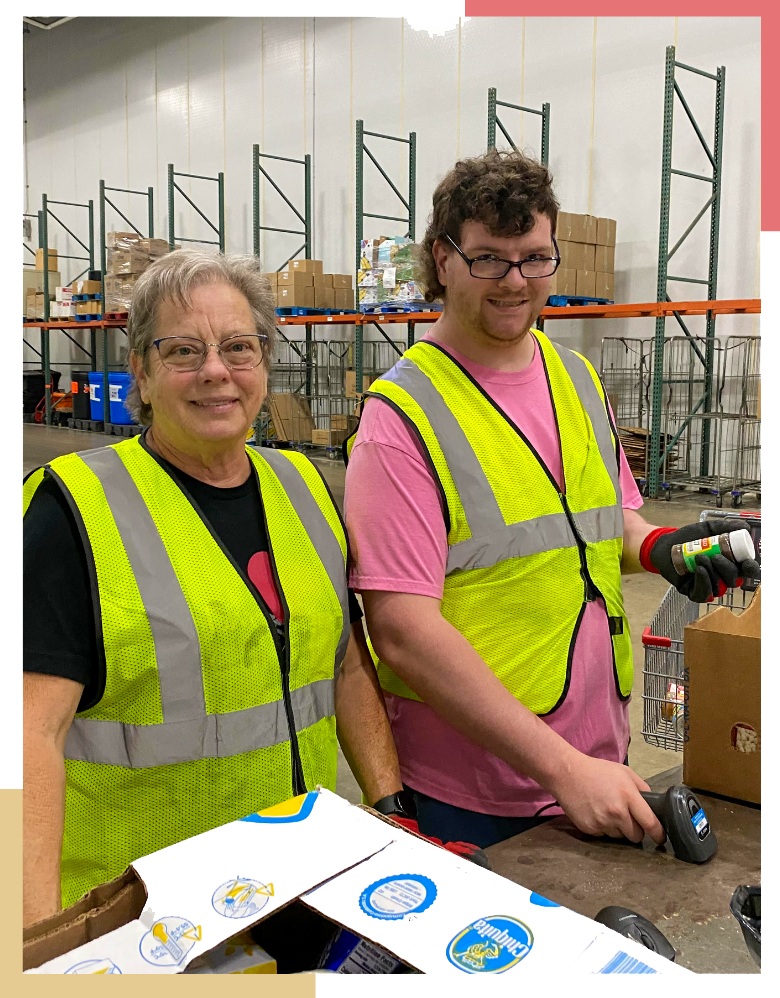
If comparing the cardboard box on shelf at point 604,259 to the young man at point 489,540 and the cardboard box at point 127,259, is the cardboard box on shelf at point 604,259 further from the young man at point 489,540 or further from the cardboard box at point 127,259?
the young man at point 489,540

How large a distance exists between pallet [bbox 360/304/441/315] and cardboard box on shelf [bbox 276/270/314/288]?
1118 millimetres

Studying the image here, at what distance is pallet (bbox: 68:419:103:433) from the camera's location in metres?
14.8

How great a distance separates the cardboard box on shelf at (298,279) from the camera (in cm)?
1081

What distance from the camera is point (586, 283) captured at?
27.8 feet

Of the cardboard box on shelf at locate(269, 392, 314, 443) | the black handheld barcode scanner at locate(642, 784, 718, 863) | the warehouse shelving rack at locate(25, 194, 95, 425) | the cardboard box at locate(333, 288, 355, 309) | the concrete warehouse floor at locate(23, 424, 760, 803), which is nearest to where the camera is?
the black handheld barcode scanner at locate(642, 784, 718, 863)

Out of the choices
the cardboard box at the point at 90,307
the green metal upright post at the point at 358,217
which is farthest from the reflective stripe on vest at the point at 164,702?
the cardboard box at the point at 90,307

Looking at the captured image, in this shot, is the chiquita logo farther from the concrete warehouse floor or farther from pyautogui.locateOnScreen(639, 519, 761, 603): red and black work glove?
the concrete warehouse floor

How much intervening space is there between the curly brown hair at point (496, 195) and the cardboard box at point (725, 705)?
82 centimetres

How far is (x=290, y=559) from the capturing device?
1506 mm

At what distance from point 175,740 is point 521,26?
10108 mm

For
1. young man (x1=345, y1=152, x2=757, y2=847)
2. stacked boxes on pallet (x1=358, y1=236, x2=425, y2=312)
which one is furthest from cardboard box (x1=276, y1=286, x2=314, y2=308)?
young man (x1=345, y1=152, x2=757, y2=847)

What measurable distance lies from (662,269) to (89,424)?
1025cm

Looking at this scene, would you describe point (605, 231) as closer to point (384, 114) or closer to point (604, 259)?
point (604, 259)

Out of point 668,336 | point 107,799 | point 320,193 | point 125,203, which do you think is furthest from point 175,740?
point 125,203
